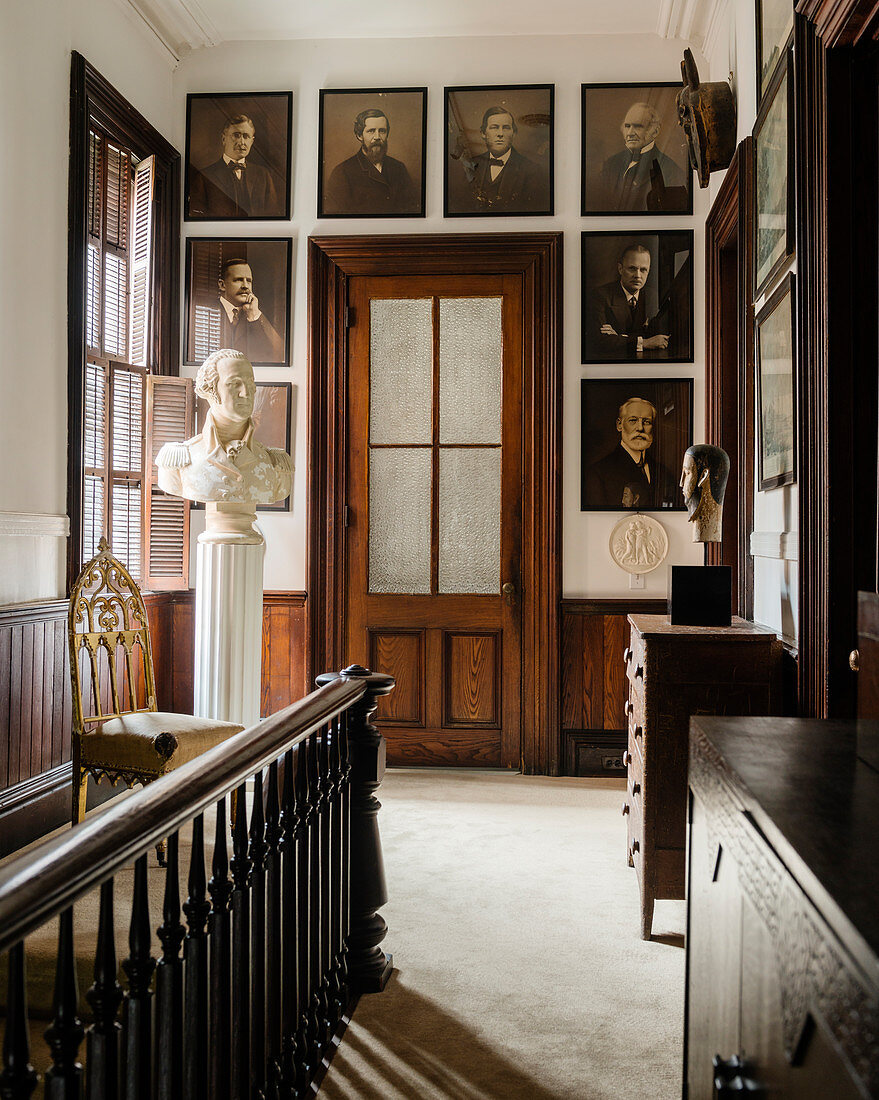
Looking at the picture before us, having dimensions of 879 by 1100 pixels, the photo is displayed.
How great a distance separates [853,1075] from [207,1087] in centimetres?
117

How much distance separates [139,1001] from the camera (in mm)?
1229

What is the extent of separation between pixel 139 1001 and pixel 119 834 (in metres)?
0.26

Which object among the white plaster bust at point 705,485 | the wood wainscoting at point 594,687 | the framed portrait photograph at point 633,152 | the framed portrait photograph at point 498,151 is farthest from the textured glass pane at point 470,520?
the white plaster bust at point 705,485

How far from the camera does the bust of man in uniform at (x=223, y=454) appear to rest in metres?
4.23

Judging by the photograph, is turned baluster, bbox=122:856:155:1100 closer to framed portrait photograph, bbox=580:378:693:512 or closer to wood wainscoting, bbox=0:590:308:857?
wood wainscoting, bbox=0:590:308:857

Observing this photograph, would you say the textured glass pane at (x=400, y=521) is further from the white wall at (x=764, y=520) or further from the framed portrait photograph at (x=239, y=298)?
the white wall at (x=764, y=520)

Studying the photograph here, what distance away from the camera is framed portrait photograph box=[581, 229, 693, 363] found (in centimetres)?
506

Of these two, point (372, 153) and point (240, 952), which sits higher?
point (372, 153)

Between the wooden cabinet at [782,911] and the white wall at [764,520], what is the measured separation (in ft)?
5.20

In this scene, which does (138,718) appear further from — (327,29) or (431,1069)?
(327,29)

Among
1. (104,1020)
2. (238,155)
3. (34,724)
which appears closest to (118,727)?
(34,724)

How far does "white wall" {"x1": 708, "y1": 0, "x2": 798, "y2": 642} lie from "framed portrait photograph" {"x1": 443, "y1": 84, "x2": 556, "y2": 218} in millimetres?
1053

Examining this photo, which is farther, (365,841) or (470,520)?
(470,520)

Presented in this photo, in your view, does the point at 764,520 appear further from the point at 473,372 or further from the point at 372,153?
the point at 372,153
